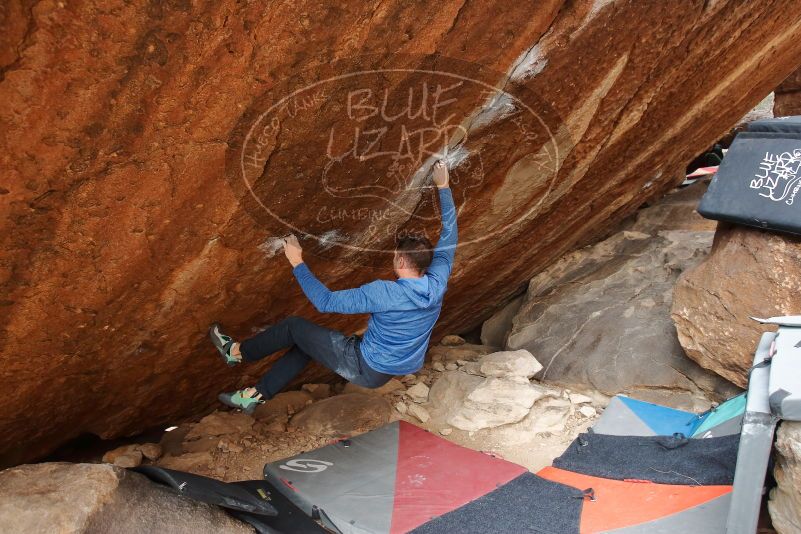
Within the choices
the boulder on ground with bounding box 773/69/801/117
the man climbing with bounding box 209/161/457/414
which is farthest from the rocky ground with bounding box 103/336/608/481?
the boulder on ground with bounding box 773/69/801/117

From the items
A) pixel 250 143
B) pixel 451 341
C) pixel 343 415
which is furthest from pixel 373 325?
pixel 451 341

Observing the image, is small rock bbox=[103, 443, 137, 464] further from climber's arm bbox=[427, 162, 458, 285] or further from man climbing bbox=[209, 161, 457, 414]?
climber's arm bbox=[427, 162, 458, 285]

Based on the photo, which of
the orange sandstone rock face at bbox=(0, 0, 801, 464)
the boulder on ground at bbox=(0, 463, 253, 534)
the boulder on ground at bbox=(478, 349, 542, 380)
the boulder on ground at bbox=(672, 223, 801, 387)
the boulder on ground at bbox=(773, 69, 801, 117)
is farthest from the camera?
the boulder on ground at bbox=(773, 69, 801, 117)

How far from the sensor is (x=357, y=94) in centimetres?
221

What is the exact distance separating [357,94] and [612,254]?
3814 mm

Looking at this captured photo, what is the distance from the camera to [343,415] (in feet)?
12.5

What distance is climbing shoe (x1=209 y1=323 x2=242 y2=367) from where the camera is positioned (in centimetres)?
294

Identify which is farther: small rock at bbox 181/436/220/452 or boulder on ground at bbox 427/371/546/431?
boulder on ground at bbox 427/371/546/431

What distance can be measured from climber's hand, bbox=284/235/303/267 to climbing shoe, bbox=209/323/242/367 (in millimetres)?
646

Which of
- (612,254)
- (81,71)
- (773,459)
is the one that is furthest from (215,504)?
(612,254)

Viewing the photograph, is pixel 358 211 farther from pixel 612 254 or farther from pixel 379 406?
pixel 612 254

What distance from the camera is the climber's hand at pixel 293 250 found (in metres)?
2.61

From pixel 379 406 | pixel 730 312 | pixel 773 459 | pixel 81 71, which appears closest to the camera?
pixel 81 71

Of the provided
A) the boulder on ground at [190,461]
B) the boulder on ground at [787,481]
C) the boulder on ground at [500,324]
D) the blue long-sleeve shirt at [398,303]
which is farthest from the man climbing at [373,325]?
the boulder on ground at [500,324]
